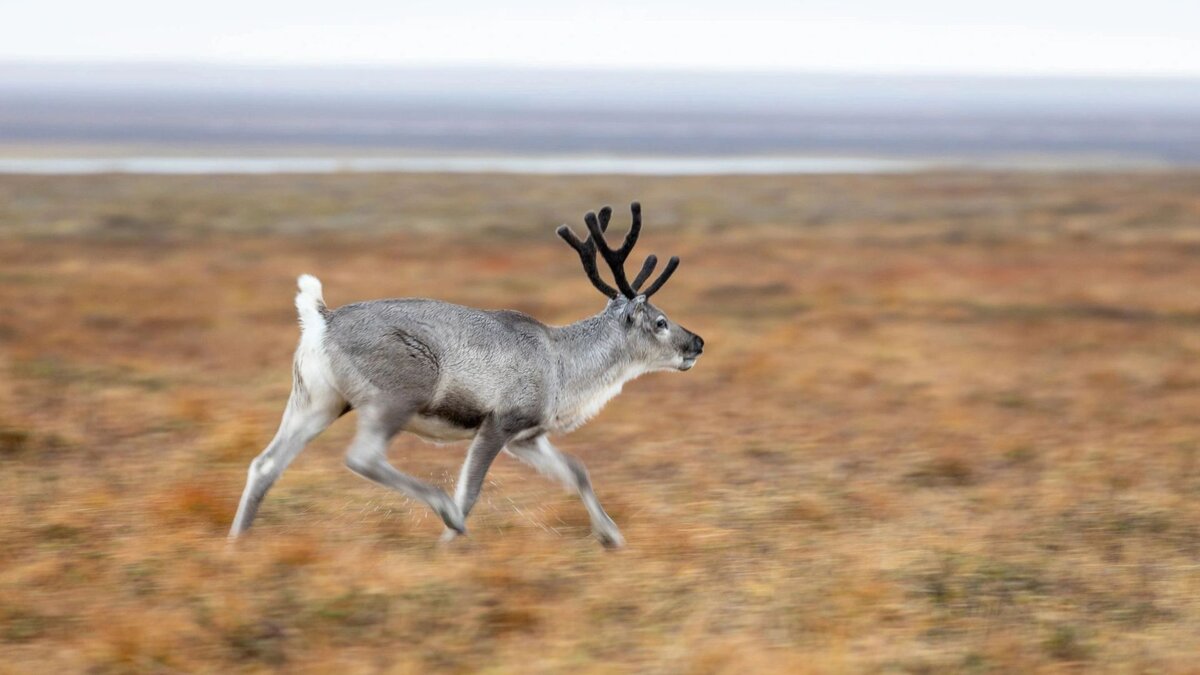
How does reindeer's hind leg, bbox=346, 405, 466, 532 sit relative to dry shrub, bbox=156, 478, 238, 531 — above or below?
above

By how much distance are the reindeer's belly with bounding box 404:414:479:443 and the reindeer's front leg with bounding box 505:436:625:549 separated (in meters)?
0.38

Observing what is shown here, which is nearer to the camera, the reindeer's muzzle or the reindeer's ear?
the reindeer's ear

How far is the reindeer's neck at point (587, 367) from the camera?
27.4ft

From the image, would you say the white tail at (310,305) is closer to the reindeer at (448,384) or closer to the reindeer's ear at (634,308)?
the reindeer at (448,384)

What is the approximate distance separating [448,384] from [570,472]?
40.2 inches

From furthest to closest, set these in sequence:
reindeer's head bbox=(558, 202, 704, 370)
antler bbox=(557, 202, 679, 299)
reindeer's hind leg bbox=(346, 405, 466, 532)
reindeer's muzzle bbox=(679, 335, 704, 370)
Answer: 1. reindeer's muzzle bbox=(679, 335, 704, 370)
2. reindeer's head bbox=(558, 202, 704, 370)
3. antler bbox=(557, 202, 679, 299)
4. reindeer's hind leg bbox=(346, 405, 466, 532)

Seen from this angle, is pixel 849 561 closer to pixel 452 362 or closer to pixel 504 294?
pixel 452 362

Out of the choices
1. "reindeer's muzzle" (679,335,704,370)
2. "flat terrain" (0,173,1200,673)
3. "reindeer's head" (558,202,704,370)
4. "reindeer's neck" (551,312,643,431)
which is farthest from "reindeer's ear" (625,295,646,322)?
"flat terrain" (0,173,1200,673)

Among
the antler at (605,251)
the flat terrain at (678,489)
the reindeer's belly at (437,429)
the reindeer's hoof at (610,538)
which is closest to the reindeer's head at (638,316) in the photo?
the antler at (605,251)

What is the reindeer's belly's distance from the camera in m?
7.75

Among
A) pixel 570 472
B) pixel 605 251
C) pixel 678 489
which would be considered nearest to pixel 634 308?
pixel 605 251

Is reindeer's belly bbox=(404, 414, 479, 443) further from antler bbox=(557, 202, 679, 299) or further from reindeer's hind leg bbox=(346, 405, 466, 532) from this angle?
antler bbox=(557, 202, 679, 299)

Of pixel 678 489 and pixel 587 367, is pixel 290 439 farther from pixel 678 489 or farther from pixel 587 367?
pixel 678 489

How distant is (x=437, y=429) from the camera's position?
Answer: 25.9 feet
